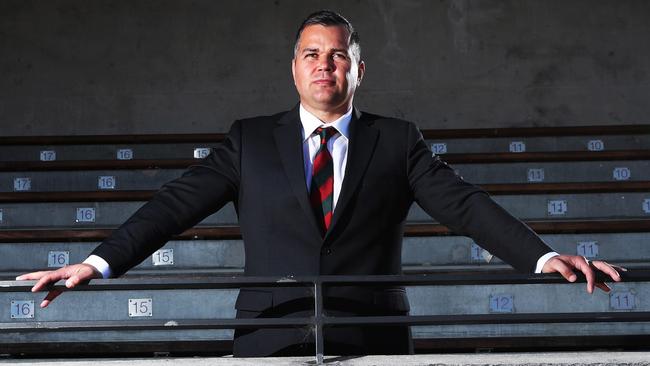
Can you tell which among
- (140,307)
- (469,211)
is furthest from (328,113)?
(140,307)

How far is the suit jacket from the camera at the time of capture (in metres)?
0.85

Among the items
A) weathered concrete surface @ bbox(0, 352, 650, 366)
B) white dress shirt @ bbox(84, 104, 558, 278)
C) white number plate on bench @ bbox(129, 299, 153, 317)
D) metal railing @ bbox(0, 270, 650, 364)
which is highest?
white dress shirt @ bbox(84, 104, 558, 278)

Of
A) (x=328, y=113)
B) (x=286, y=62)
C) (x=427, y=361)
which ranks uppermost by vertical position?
(x=286, y=62)

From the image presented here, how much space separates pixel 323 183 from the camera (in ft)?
2.89

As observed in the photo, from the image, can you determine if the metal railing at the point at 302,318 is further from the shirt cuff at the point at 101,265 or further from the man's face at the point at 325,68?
the man's face at the point at 325,68

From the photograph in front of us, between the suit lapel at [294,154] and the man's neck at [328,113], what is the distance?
18 millimetres

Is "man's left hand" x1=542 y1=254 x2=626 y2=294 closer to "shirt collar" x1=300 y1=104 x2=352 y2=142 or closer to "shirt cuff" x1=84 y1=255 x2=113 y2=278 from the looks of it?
"shirt collar" x1=300 y1=104 x2=352 y2=142

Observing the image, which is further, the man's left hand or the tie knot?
the tie knot

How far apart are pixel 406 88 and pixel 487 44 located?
0.31m

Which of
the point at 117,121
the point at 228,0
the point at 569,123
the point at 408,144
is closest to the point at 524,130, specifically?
the point at 569,123

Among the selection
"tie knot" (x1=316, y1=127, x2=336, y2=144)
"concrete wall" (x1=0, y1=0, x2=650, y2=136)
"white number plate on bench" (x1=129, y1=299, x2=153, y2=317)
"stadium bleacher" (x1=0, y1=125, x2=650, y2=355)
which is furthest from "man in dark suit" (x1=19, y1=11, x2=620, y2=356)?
"concrete wall" (x1=0, y1=0, x2=650, y2=136)

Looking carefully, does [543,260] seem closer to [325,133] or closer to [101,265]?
[325,133]

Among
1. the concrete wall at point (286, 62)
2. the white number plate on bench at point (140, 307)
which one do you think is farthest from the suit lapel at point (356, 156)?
the concrete wall at point (286, 62)

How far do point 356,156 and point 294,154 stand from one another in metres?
0.06
